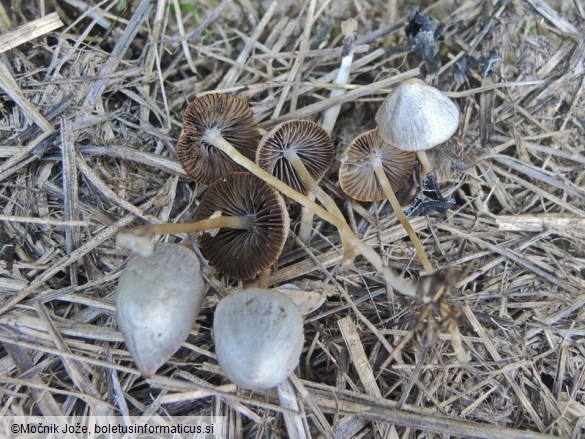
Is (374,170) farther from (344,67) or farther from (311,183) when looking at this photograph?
(344,67)

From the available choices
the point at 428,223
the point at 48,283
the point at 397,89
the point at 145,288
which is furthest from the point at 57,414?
the point at 397,89

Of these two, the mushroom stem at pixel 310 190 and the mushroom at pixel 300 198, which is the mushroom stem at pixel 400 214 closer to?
the mushroom at pixel 300 198

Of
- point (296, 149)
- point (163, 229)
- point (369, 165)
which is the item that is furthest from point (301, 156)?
point (163, 229)

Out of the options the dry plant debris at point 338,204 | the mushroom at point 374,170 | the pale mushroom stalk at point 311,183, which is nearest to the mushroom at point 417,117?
the mushroom at point 374,170

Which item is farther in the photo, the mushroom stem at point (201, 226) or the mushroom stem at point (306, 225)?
the mushroom stem at point (306, 225)

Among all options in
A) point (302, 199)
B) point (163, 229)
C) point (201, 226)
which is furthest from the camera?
point (302, 199)

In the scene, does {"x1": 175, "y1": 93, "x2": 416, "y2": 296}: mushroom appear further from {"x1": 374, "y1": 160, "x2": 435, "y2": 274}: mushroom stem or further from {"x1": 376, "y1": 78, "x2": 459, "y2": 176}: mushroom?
{"x1": 376, "y1": 78, "x2": 459, "y2": 176}: mushroom

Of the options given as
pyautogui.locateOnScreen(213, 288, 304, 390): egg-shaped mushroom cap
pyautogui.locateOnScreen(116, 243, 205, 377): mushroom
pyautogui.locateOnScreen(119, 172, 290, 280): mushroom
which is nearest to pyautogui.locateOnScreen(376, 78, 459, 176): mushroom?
pyautogui.locateOnScreen(119, 172, 290, 280): mushroom
